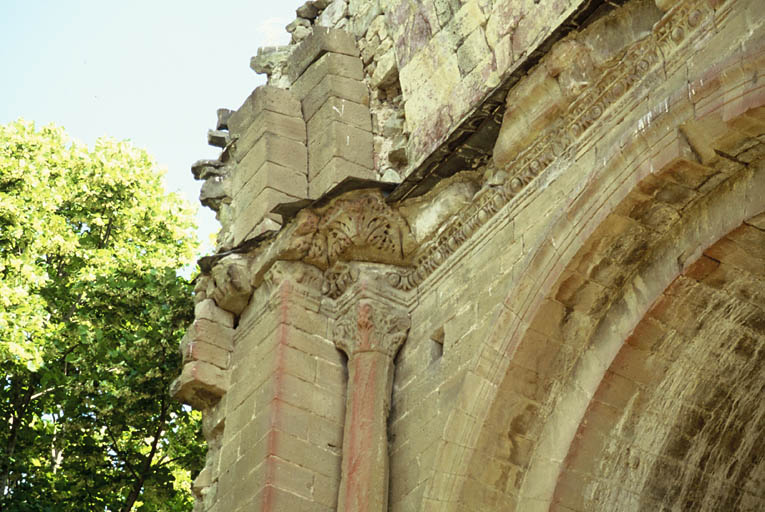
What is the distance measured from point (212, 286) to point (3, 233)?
7.48 m

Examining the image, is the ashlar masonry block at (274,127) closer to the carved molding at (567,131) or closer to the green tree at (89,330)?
the carved molding at (567,131)

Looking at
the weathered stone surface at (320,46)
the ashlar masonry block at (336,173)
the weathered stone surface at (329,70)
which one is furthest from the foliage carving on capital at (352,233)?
the weathered stone surface at (320,46)

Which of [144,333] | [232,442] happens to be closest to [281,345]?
[232,442]

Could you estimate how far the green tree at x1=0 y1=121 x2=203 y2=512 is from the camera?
1355 cm

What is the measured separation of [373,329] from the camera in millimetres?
9039

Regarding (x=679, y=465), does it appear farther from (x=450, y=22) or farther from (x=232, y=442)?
(x=450, y=22)

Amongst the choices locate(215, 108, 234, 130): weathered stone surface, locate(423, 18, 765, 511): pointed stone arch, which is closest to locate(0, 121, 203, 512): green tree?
locate(215, 108, 234, 130): weathered stone surface

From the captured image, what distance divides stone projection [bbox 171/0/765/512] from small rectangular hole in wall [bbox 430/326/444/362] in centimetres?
2

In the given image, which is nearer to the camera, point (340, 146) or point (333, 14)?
point (340, 146)

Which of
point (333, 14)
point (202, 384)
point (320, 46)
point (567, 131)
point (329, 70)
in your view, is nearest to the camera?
point (567, 131)

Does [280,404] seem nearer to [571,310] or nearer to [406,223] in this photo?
[406,223]

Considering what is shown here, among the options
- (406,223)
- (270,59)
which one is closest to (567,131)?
(406,223)

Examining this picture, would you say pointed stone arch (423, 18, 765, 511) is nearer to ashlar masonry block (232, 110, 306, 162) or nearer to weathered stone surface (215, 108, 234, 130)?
ashlar masonry block (232, 110, 306, 162)

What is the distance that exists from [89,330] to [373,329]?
6511 mm
